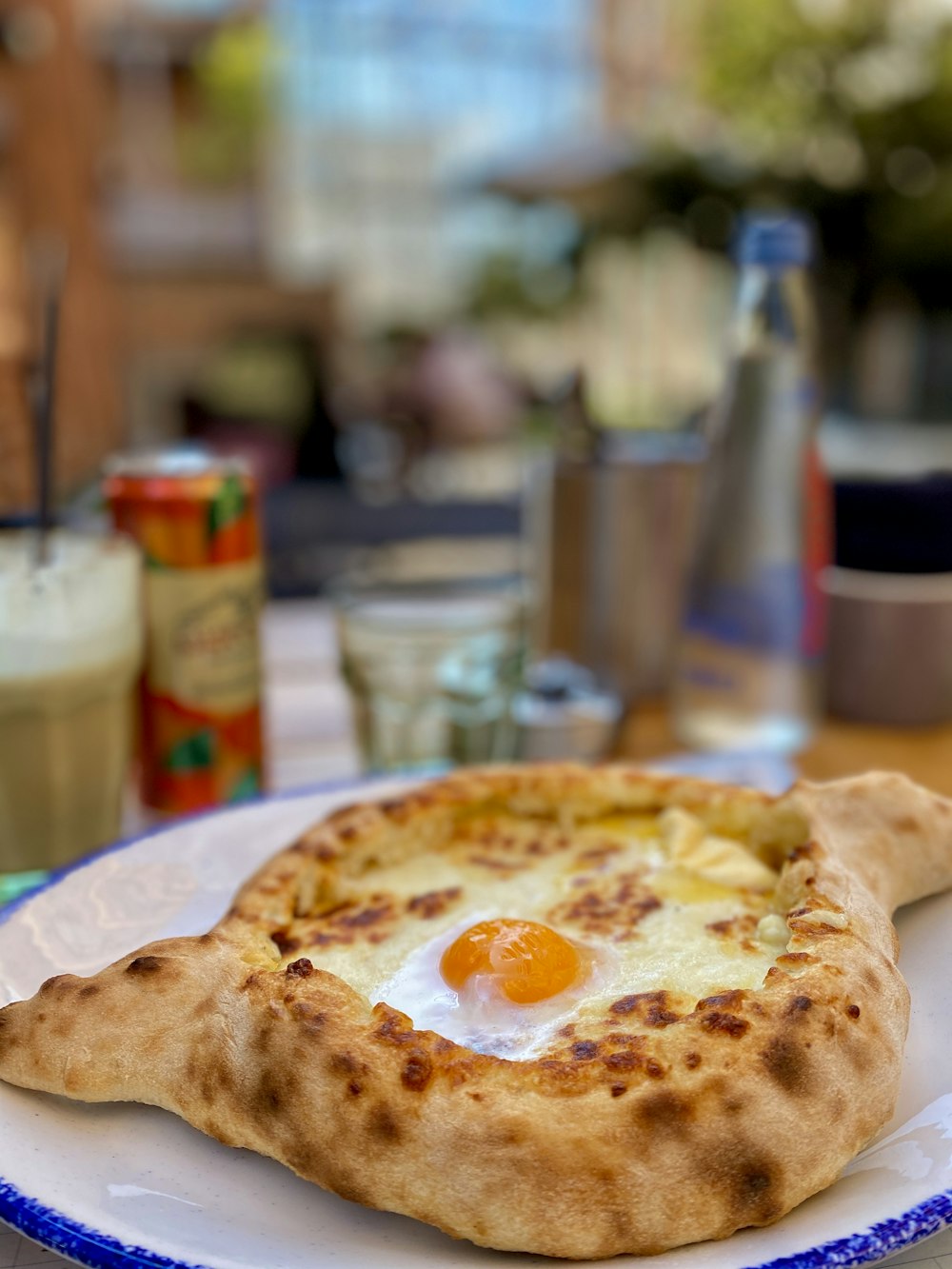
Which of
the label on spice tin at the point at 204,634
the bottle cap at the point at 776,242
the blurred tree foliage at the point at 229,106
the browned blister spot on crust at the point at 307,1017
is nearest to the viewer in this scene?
the browned blister spot on crust at the point at 307,1017

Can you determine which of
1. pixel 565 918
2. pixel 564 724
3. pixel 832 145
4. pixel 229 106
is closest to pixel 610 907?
pixel 565 918

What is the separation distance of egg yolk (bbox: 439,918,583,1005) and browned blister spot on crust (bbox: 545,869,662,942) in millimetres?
49

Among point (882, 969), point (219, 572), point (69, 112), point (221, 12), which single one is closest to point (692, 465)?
point (219, 572)

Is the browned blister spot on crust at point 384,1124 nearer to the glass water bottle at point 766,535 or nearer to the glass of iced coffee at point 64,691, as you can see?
the glass of iced coffee at point 64,691

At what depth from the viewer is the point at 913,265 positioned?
4000 mm

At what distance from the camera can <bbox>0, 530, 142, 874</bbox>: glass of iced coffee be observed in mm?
1239

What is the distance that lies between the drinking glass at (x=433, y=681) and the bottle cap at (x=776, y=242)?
0.60m

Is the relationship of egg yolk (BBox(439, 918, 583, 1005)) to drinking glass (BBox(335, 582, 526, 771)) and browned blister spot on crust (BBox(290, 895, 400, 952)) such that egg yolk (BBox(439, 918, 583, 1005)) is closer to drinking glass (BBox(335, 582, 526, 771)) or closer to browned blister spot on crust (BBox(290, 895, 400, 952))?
browned blister spot on crust (BBox(290, 895, 400, 952))

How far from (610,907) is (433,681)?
2.42 feet

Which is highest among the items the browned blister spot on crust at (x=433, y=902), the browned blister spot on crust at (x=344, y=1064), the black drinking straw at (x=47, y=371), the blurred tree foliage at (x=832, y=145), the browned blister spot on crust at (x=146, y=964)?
the blurred tree foliage at (x=832, y=145)

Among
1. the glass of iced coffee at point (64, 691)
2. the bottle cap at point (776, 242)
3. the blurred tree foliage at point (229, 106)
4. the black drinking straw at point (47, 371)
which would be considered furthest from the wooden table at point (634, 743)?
the blurred tree foliage at point (229, 106)

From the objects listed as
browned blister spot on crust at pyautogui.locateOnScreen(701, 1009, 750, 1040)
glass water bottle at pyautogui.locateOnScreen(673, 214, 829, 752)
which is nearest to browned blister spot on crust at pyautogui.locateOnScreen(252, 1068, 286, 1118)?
browned blister spot on crust at pyautogui.locateOnScreen(701, 1009, 750, 1040)

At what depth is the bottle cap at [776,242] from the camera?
1.57 m

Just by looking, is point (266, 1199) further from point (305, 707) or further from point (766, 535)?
point (305, 707)
